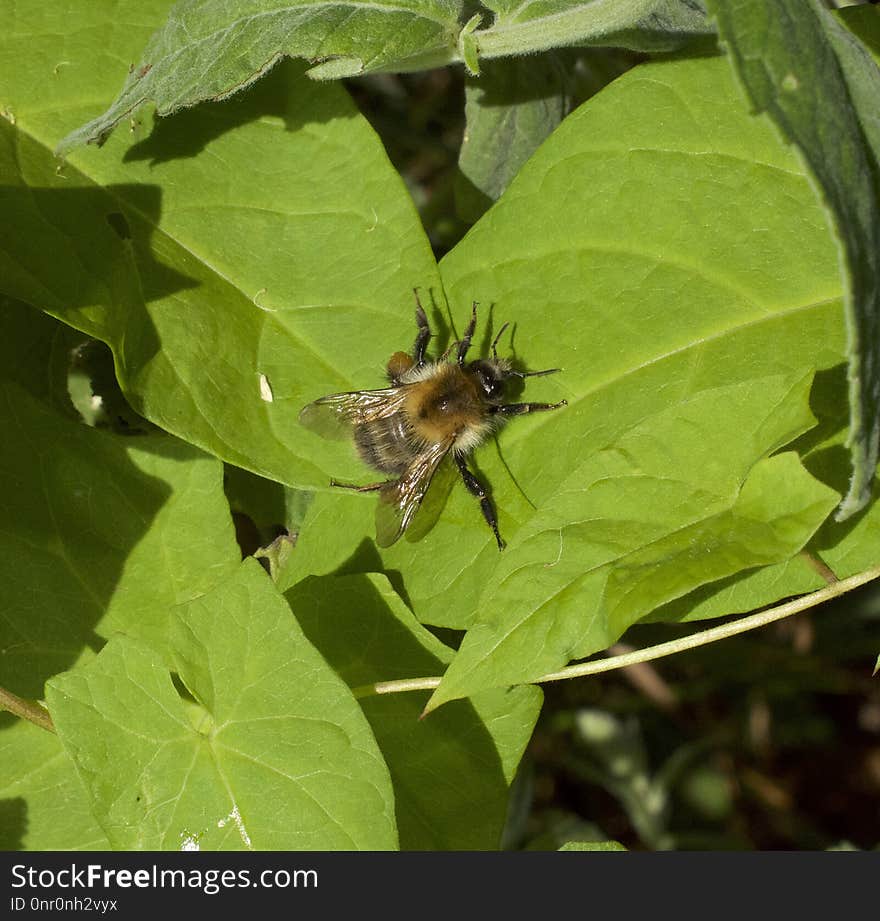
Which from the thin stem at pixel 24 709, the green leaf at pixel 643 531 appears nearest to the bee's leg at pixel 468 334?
the green leaf at pixel 643 531

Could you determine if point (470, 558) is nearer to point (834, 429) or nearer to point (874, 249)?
point (834, 429)

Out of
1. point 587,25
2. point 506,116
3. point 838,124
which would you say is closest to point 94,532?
point 506,116

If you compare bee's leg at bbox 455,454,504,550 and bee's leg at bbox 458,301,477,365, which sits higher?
bee's leg at bbox 458,301,477,365

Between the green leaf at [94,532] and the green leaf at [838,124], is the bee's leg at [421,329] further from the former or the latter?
the green leaf at [838,124]

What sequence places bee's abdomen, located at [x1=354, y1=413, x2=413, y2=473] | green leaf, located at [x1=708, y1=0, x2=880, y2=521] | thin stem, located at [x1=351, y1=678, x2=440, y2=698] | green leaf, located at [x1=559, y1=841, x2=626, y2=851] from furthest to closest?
bee's abdomen, located at [x1=354, y1=413, x2=413, y2=473] < green leaf, located at [x1=559, y1=841, x2=626, y2=851] < thin stem, located at [x1=351, y1=678, x2=440, y2=698] < green leaf, located at [x1=708, y1=0, x2=880, y2=521]

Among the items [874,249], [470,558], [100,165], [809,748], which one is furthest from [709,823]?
[100,165]

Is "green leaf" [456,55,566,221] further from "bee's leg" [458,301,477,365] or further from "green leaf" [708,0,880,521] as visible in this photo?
"green leaf" [708,0,880,521]

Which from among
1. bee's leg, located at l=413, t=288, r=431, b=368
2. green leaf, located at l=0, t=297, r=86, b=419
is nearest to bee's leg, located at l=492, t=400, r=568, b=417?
bee's leg, located at l=413, t=288, r=431, b=368

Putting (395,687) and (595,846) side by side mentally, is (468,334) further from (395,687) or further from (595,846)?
(595,846)
